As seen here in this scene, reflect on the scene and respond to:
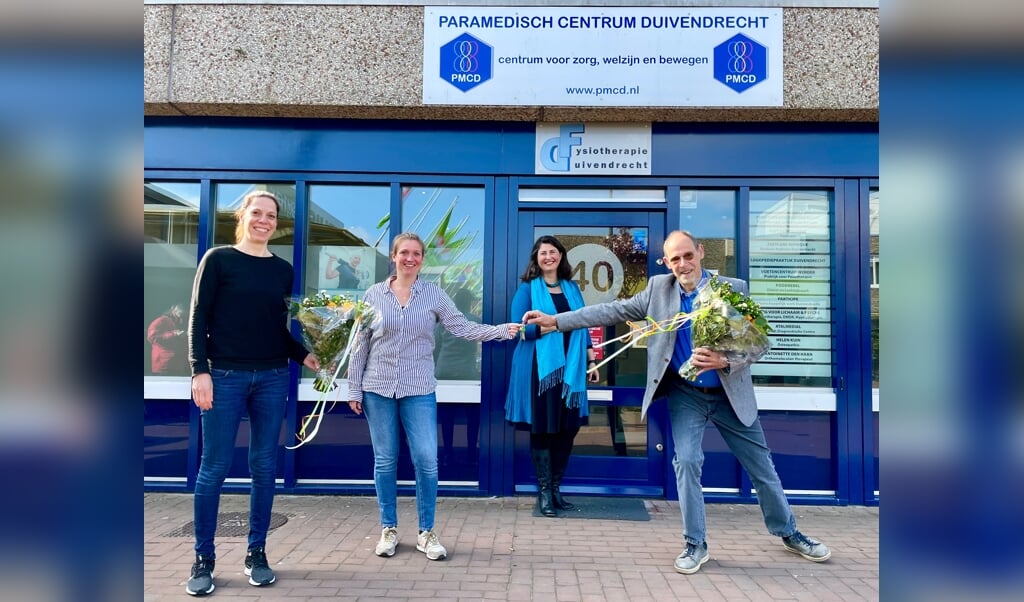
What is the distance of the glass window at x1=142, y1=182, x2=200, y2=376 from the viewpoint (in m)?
4.94

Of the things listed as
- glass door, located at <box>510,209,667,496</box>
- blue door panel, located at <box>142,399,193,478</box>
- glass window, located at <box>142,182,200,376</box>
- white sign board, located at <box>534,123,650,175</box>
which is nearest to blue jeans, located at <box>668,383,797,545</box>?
glass door, located at <box>510,209,667,496</box>

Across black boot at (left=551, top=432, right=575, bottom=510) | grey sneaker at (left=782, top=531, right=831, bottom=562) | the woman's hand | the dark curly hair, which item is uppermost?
the dark curly hair

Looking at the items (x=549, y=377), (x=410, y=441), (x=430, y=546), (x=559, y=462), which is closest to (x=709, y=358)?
(x=549, y=377)

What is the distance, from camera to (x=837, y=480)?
15.4 feet

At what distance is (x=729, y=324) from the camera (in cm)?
307

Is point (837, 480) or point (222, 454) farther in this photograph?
point (837, 480)

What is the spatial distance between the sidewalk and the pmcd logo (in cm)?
285

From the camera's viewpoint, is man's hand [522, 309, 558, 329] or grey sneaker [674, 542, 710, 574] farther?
man's hand [522, 309, 558, 329]

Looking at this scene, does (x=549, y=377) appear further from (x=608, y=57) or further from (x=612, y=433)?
(x=608, y=57)

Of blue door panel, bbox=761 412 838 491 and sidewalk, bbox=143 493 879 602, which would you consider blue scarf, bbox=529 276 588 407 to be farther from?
blue door panel, bbox=761 412 838 491

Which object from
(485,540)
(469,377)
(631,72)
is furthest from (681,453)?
(631,72)

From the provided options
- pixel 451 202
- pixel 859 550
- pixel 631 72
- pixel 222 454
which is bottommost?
pixel 859 550
